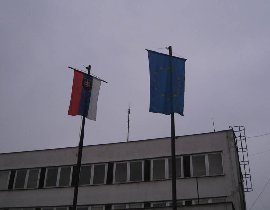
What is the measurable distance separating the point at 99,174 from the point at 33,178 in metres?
5.91

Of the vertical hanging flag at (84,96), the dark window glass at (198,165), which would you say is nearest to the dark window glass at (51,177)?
the dark window glass at (198,165)

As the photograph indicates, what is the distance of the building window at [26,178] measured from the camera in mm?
30297

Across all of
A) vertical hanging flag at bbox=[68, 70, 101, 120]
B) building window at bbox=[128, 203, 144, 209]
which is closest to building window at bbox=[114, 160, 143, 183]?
building window at bbox=[128, 203, 144, 209]

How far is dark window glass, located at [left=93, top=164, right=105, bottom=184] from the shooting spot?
2809cm

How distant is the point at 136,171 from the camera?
89.7ft

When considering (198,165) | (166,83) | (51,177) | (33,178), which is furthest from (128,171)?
(166,83)

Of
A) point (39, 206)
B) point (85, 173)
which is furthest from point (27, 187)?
point (85, 173)

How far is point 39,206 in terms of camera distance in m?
29.0

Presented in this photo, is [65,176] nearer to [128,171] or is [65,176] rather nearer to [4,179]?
[128,171]

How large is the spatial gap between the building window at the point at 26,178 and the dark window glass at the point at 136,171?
8.11 metres

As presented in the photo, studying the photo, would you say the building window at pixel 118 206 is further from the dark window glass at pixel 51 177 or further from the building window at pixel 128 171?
the dark window glass at pixel 51 177

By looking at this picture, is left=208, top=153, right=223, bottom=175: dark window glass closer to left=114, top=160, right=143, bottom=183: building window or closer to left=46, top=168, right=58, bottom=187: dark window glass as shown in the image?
left=114, top=160, right=143, bottom=183: building window

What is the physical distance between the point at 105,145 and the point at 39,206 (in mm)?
6835

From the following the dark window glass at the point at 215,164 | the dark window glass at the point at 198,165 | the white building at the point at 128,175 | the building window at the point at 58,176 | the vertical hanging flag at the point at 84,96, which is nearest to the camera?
the vertical hanging flag at the point at 84,96
